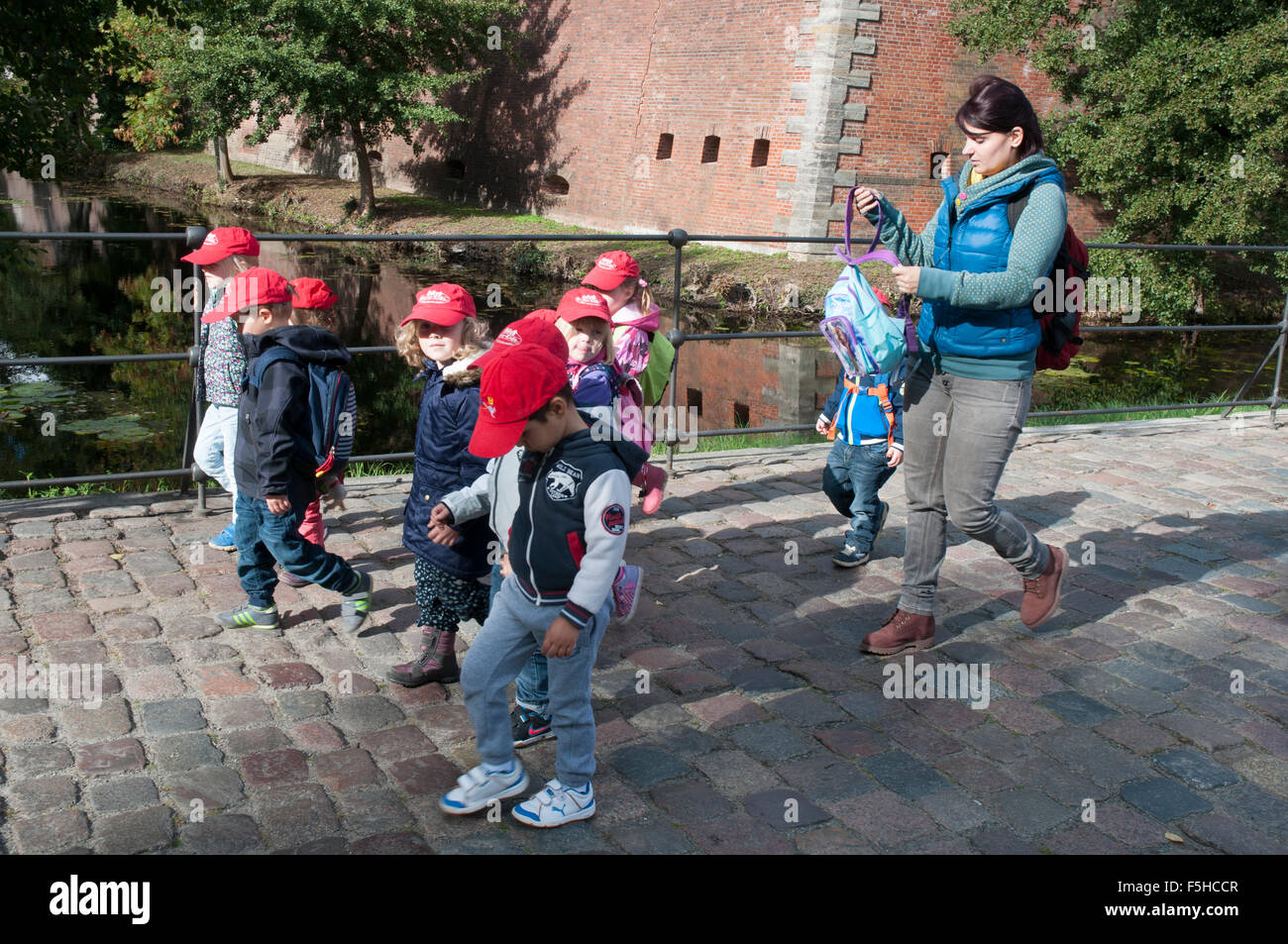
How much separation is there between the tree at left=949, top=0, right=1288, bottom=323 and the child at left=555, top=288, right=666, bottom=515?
1480cm

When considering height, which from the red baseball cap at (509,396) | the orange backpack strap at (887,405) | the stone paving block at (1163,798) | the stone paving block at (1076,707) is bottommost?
the stone paving block at (1163,798)

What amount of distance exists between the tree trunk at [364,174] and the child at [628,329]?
25134mm

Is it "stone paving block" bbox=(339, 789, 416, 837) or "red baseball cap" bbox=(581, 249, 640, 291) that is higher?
"red baseball cap" bbox=(581, 249, 640, 291)

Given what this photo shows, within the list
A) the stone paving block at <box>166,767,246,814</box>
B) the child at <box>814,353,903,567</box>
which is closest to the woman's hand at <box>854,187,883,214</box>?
the child at <box>814,353,903,567</box>

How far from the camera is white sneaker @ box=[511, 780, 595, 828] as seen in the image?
10.3ft

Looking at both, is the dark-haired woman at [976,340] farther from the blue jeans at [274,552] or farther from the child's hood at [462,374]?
the blue jeans at [274,552]

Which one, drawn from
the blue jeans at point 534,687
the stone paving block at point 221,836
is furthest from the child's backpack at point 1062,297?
the stone paving block at point 221,836

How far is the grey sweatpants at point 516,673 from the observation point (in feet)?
10.3

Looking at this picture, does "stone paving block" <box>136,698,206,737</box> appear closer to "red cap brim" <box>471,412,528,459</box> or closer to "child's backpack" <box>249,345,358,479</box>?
"child's backpack" <box>249,345,358,479</box>

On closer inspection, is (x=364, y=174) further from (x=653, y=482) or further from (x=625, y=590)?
(x=625, y=590)

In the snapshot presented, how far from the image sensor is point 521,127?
28.5m

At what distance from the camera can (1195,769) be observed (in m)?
3.55

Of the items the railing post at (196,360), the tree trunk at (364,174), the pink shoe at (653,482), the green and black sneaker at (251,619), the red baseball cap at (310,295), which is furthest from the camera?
the tree trunk at (364,174)
